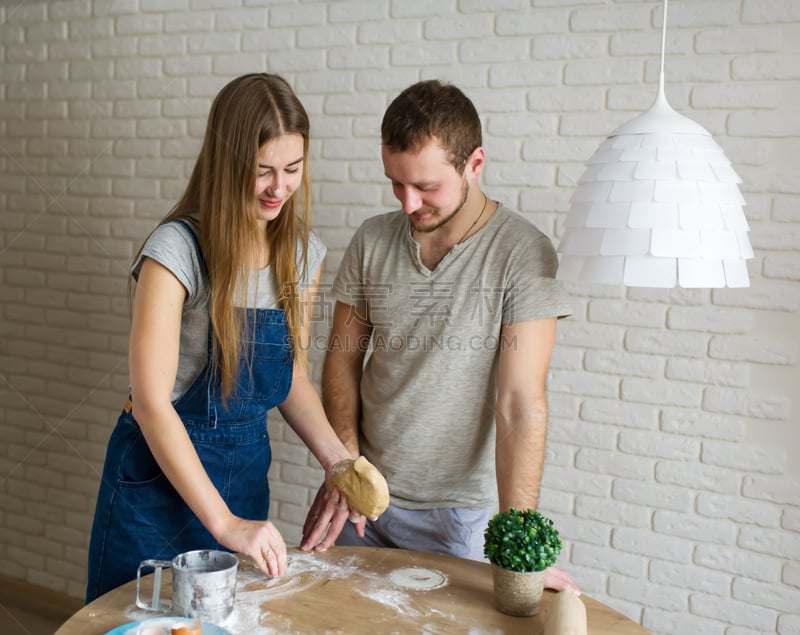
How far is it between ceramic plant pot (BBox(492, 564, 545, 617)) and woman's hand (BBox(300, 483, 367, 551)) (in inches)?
15.8

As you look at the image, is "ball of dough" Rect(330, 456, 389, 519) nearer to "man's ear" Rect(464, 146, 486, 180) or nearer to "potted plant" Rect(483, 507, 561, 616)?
"potted plant" Rect(483, 507, 561, 616)

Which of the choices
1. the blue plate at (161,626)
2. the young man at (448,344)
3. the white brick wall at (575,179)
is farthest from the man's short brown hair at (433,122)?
the blue plate at (161,626)

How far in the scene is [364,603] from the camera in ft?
5.01

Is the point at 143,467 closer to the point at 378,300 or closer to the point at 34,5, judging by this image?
the point at 378,300

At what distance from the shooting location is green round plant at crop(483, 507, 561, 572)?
1467mm

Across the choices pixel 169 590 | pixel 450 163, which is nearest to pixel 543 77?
pixel 450 163

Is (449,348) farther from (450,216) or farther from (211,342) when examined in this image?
(211,342)

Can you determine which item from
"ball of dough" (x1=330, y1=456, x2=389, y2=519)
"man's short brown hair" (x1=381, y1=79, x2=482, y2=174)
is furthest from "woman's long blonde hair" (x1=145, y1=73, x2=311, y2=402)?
"ball of dough" (x1=330, y1=456, x2=389, y2=519)

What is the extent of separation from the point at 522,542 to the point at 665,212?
2.17 feet

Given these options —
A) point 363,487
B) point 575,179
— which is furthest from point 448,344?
point 575,179

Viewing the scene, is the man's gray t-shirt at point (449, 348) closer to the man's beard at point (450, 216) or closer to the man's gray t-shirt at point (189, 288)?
the man's beard at point (450, 216)

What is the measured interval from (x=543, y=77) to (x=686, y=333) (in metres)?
0.92

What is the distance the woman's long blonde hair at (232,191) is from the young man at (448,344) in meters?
0.32

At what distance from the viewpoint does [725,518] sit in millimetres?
2416
